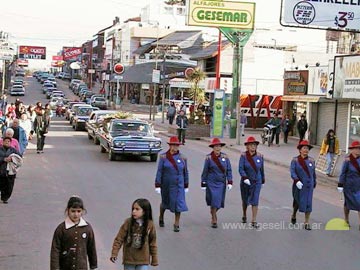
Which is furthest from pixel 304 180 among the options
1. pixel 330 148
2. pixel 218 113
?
pixel 218 113

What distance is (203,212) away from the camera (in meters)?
13.7

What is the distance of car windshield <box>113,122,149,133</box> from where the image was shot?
24869mm

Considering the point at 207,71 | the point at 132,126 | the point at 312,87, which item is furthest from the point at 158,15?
the point at 132,126

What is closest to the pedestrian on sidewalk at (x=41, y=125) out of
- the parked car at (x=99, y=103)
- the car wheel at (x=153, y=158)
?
the car wheel at (x=153, y=158)

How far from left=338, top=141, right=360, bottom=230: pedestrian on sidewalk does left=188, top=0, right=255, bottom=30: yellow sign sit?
23546mm

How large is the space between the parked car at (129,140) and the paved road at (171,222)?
1623 millimetres

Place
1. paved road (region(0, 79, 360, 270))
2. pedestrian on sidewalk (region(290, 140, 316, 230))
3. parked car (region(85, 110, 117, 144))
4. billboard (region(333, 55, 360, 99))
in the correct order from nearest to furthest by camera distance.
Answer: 1. paved road (region(0, 79, 360, 270))
2. pedestrian on sidewalk (region(290, 140, 316, 230))
3. billboard (region(333, 55, 360, 99))
4. parked car (region(85, 110, 117, 144))

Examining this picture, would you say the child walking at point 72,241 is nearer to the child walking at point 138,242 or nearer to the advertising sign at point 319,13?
the child walking at point 138,242

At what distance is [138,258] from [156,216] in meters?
6.19

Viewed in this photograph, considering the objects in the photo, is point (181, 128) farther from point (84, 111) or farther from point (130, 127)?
point (84, 111)

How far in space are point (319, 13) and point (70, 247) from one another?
63.4 ft

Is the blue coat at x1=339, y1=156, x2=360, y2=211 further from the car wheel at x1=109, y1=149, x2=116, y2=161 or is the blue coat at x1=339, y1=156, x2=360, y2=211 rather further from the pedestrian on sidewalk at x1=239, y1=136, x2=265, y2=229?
the car wheel at x1=109, y1=149, x2=116, y2=161

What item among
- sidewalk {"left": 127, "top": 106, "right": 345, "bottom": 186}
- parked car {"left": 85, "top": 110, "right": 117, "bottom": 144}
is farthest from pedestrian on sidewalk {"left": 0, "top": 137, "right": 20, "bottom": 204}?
parked car {"left": 85, "top": 110, "right": 117, "bottom": 144}

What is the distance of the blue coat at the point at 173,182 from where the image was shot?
11.8m
